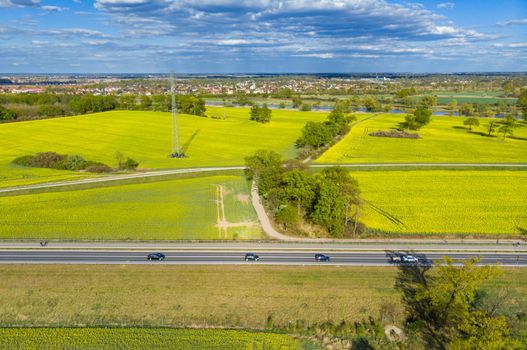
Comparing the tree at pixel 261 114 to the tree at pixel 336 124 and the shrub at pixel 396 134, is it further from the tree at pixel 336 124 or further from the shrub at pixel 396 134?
the shrub at pixel 396 134

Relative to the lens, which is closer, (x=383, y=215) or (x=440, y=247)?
(x=440, y=247)

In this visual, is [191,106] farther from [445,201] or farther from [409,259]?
[409,259]

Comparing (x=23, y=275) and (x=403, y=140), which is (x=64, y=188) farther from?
(x=403, y=140)

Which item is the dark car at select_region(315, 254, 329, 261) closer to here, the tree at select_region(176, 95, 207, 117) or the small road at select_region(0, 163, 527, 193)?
the small road at select_region(0, 163, 527, 193)

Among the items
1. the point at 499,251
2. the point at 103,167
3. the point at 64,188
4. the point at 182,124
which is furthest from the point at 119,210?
the point at 182,124

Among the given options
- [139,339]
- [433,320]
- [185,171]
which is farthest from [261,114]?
[139,339]

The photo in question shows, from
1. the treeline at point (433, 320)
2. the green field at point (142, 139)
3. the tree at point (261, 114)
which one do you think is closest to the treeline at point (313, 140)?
the green field at point (142, 139)

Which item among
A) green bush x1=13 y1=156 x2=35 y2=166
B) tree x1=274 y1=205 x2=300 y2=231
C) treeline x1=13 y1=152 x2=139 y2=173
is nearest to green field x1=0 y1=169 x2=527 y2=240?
tree x1=274 y1=205 x2=300 y2=231
